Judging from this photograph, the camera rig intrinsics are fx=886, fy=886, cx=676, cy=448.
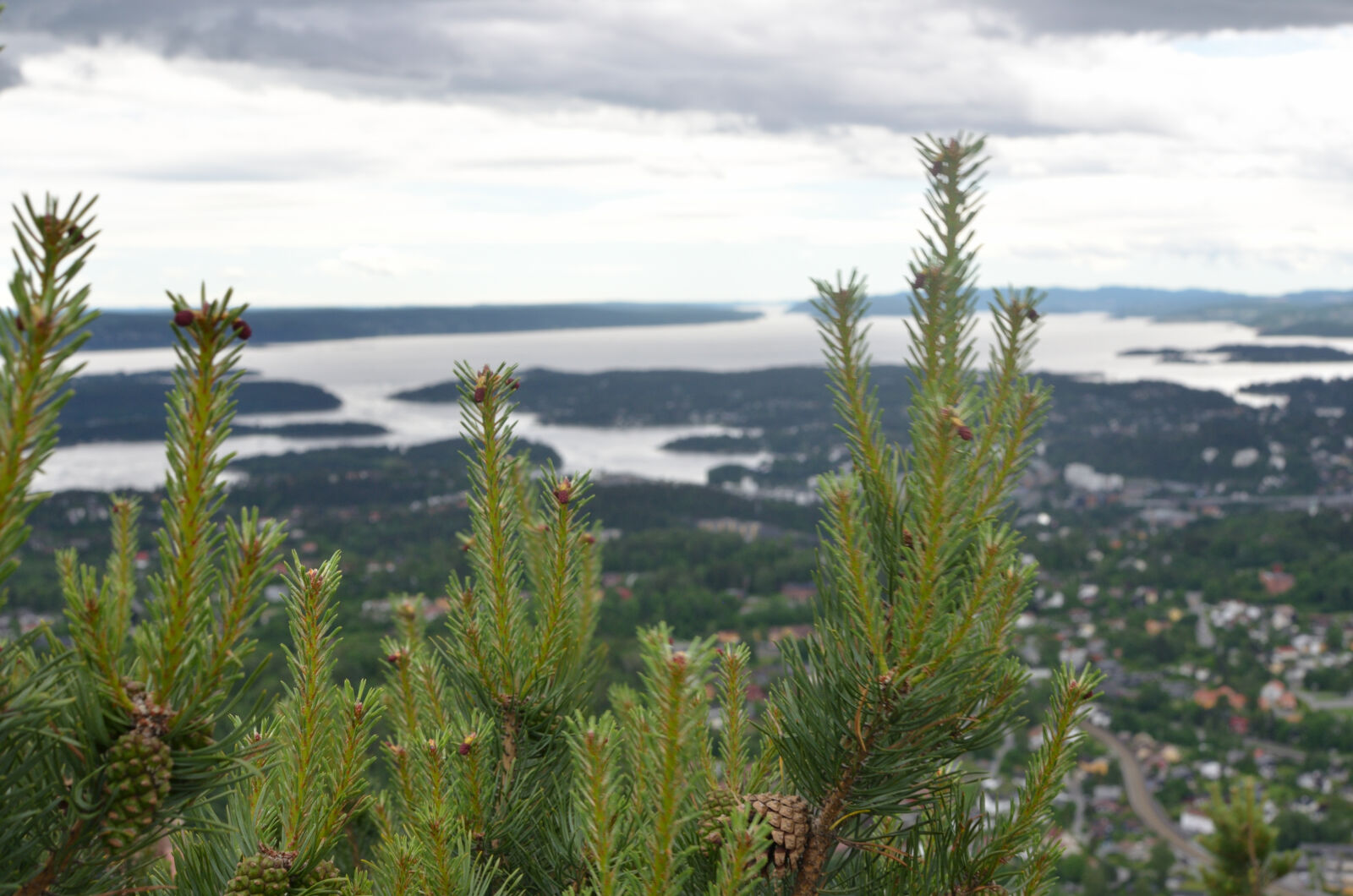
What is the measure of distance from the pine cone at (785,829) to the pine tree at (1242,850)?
13.5 meters

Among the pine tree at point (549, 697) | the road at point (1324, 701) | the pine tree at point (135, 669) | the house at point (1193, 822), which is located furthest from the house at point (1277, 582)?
the pine tree at point (135, 669)

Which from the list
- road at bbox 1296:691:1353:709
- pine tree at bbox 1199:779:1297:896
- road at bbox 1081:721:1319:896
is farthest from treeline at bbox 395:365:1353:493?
pine tree at bbox 1199:779:1297:896

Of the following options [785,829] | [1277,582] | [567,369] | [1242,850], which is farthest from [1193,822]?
[567,369]

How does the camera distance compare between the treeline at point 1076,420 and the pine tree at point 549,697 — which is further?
the treeline at point 1076,420

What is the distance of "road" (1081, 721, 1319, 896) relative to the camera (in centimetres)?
3338

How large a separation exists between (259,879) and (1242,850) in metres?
15.7

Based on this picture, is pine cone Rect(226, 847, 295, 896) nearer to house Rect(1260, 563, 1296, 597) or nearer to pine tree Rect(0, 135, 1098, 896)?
pine tree Rect(0, 135, 1098, 896)

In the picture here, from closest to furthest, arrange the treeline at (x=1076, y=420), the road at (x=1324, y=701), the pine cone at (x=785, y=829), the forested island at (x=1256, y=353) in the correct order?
the pine cone at (x=785, y=829)
the road at (x=1324, y=701)
the treeline at (x=1076, y=420)
the forested island at (x=1256, y=353)

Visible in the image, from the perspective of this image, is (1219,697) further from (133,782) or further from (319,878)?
(133,782)

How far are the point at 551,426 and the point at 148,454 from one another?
44.9 m

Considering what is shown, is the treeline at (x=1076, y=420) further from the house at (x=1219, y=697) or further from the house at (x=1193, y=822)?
the house at (x=1193, y=822)

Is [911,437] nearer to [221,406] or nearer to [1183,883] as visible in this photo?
[221,406]

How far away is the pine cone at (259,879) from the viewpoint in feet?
4.68

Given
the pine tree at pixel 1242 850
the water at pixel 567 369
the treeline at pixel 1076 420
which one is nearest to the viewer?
the pine tree at pixel 1242 850
